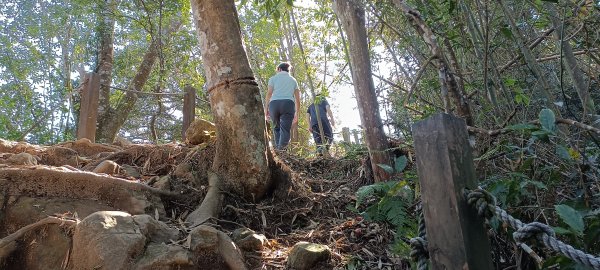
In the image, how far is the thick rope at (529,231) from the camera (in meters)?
1.23

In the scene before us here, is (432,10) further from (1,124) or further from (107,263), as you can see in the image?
(1,124)

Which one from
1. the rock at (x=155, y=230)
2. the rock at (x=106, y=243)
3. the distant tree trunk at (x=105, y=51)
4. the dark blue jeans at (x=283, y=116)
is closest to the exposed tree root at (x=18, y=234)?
the rock at (x=106, y=243)

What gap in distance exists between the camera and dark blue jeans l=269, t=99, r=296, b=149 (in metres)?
6.88

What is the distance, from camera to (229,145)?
3.50 m

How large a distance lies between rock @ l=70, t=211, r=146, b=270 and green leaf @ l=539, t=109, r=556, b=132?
6.84 feet

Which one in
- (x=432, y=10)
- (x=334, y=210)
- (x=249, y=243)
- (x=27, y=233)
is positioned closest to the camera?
(x=27, y=233)

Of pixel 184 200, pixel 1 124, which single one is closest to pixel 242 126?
pixel 184 200

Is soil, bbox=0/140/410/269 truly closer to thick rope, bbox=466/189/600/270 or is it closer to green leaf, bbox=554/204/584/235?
green leaf, bbox=554/204/584/235

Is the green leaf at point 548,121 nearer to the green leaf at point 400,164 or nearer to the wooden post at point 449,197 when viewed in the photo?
the wooden post at point 449,197

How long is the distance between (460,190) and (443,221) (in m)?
0.13

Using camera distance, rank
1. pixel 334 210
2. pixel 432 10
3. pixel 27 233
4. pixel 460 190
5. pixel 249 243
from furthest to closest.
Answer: pixel 334 210, pixel 432 10, pixel 249 243, pixel 27 233, pixel 460 190

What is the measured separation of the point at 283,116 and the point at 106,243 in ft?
15.9

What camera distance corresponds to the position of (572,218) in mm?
1645

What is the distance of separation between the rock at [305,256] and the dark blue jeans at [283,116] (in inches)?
165
